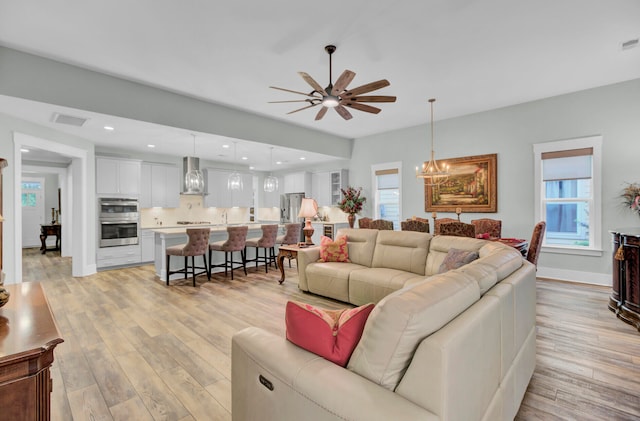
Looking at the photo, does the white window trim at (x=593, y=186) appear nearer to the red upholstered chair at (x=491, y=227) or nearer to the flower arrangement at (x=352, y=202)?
the red upholstered chair at (x=491, y=227)

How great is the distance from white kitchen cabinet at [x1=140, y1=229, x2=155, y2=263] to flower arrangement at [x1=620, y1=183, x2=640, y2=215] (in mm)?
8771

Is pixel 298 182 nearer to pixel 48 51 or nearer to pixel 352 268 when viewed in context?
pixel 352 268

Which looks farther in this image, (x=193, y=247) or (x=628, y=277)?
(x=193, y=247)

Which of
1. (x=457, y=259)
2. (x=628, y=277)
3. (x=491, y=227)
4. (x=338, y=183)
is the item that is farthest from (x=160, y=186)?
(x=628, y=277)

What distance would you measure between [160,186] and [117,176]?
0.97 metres

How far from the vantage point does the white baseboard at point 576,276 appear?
15.8 ft

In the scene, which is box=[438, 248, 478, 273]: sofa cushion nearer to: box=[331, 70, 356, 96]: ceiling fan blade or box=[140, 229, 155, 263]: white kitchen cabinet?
box=[331, 70, 356, 96]: ceiling fan blade

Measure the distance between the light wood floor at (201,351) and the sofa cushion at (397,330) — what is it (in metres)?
1.36

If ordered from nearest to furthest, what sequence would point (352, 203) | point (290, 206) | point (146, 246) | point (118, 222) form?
point (118, 222)
point (146, 246)
point (352, 203)
point (290, 206)

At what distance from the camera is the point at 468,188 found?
6203 mm

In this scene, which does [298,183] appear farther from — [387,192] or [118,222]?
[118,222]

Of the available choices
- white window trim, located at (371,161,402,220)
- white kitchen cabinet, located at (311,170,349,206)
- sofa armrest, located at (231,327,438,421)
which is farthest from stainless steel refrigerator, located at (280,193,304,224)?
sofa armrest, located at (231,327,438,421)

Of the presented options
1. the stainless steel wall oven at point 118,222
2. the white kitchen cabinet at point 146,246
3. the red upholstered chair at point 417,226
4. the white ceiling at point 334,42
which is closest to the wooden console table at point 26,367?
the white ceiling at point 334,42

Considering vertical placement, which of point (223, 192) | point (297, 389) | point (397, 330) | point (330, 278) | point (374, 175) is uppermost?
point (374, 175)
